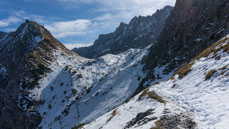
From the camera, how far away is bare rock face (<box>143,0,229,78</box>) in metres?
48.3

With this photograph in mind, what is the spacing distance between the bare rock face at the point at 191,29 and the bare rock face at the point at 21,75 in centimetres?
10844

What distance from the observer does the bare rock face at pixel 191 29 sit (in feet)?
159

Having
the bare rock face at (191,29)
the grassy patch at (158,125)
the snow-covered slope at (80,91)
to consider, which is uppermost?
the bare rock face at (191,29)

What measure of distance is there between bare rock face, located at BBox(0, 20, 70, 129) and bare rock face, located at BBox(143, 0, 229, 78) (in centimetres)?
10844

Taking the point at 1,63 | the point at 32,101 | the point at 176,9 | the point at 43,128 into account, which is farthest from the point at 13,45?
the point at 176,9

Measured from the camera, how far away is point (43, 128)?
318ft

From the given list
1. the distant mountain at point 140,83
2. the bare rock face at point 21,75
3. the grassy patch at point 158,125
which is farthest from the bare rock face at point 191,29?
the bare rock face at point 21,75

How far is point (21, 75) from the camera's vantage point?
137875mm

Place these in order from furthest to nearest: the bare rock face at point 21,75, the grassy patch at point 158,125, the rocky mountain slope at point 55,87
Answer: the bare rock face at point 21,75 → the rocky mountain slope at point 55,87 → the grassy patch at point 158,125

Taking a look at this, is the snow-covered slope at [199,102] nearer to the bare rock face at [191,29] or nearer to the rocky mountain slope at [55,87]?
the bare rock face at [191,29]

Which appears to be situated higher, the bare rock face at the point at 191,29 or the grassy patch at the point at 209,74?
the bare rock face at the point at 191,29

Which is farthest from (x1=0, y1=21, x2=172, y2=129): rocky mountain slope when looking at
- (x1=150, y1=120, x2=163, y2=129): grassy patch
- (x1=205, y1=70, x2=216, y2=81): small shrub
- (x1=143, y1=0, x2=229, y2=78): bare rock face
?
(x1=150, y1=120, x2=163, y2=129): grassy patch

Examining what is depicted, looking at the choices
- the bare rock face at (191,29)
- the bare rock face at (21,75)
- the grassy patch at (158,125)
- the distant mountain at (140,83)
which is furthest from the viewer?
the bare rock face at (21,75)

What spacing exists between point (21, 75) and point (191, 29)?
5954 inches
